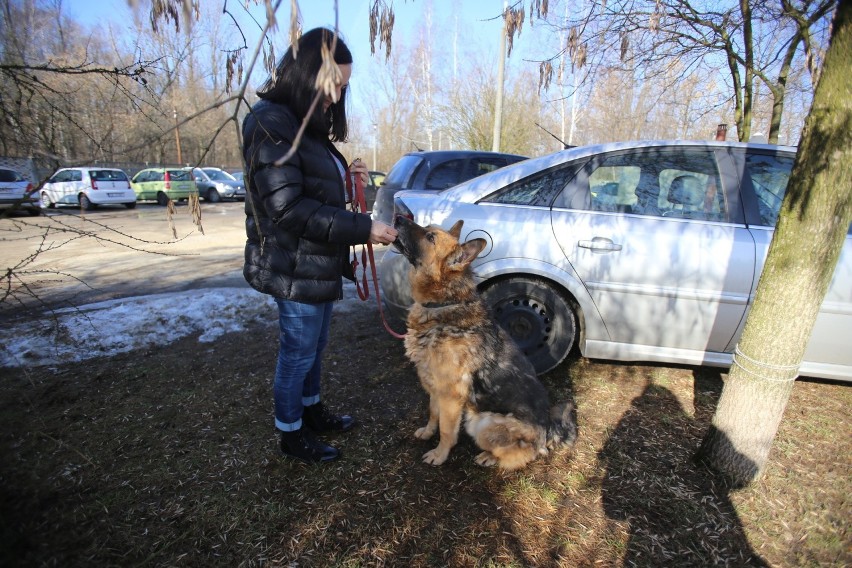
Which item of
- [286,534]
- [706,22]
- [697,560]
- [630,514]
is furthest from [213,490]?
[706,22]

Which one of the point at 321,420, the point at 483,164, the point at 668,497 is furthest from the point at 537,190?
the point at 483,164

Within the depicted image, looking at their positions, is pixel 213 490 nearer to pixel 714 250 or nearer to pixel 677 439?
pixel 677 439

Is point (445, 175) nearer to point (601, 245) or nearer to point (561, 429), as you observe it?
point (601, 245)

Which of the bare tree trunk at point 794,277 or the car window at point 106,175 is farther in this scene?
the car window at point 106,175

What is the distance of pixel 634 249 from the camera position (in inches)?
135

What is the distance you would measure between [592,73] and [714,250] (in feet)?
13.6

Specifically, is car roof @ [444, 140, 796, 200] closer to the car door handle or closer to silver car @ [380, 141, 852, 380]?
silver car @ [380, 141, 852, 380]

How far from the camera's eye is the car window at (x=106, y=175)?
18923 millimetres

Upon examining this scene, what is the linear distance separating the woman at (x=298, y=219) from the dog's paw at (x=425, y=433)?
63 centimetres

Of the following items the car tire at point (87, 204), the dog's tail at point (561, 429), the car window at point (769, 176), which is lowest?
the car tire at point (87, 204)

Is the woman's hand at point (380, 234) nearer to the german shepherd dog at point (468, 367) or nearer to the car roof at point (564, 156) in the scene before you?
the german shepherd dog at point (468, 367)

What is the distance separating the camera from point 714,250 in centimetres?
336

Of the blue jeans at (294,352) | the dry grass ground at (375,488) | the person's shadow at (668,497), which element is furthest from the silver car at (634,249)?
the blue jeans at (294,352)

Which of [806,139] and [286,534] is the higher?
[806,139]
